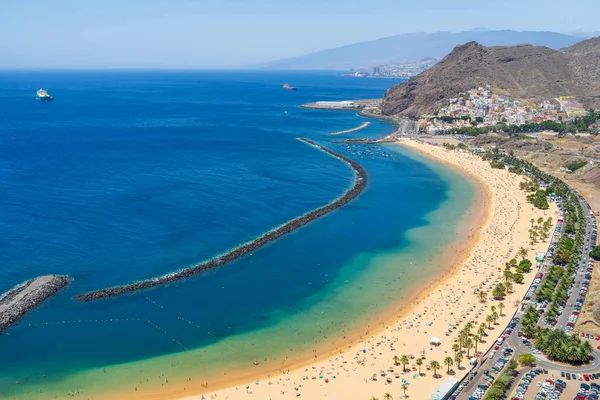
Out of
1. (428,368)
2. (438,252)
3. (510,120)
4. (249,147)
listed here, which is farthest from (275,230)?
(510,120)

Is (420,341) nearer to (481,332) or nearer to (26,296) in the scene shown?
(481,332)

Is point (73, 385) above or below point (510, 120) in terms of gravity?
below

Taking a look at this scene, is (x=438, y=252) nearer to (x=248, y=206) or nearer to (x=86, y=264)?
(x=248, y=206)

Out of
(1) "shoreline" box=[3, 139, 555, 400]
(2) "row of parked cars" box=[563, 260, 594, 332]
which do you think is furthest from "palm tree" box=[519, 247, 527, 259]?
(2) "row of parked cars" box=[563, 260, 594, 332]

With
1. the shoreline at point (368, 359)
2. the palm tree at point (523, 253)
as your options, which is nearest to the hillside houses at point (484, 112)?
the palm tree at point (523, 253)

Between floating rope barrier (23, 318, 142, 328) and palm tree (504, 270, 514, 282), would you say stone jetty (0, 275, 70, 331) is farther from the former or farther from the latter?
palm tree (504, 270, 514, 282)

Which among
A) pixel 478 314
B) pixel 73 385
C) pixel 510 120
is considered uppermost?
pixel 510 120
